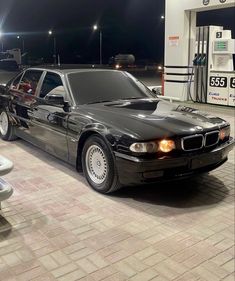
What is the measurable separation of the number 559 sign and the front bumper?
293 inches

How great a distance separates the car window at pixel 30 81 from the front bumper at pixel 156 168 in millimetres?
2398

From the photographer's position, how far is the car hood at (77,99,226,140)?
A: 3.95m

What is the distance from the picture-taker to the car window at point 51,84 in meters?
5.13

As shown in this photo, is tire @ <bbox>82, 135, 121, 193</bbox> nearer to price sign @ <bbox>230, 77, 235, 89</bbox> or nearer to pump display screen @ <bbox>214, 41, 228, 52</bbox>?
price sign @ <bbox>230, 77, 235, 89</bbox>

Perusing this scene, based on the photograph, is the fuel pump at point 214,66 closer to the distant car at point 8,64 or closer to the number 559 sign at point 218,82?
the number 559 sign at point 218,82

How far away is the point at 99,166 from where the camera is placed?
4.36 metres

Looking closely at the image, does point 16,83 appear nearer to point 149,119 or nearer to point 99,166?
point 99,166

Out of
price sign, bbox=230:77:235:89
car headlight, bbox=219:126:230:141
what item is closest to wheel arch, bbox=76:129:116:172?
car headlight, bbox=219:126:230:141

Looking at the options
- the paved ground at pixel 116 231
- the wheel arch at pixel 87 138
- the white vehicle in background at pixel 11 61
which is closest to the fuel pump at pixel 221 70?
the paved ground at pixel 116 231

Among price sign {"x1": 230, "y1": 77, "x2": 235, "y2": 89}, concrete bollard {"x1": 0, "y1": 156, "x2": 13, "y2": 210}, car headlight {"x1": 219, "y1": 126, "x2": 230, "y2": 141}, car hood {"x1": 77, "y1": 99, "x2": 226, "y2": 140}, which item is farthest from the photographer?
price sign {"x1": 230, "y1": 77, "x2": 235, "y2": 89}

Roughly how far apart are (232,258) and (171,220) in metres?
0.77

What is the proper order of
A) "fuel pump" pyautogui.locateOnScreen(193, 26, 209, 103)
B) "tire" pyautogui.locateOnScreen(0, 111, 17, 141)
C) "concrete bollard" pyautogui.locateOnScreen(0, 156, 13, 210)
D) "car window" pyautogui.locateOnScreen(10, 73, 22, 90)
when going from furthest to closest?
"fuel pump" pyautogui.locateOnScreen(193, 26, 209, 103)
"tire" pyautogui.locateOnScreen(0, 111, 17, 141)
"car window" pyautogui.locateOnScreen(10, 73, 22, 90)
"concrete bollard" pyautogui.locateOnScreen(0, 156, 13, 210)

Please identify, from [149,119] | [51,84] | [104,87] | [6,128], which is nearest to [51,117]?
[51,84]

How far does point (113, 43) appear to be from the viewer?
59781mm
